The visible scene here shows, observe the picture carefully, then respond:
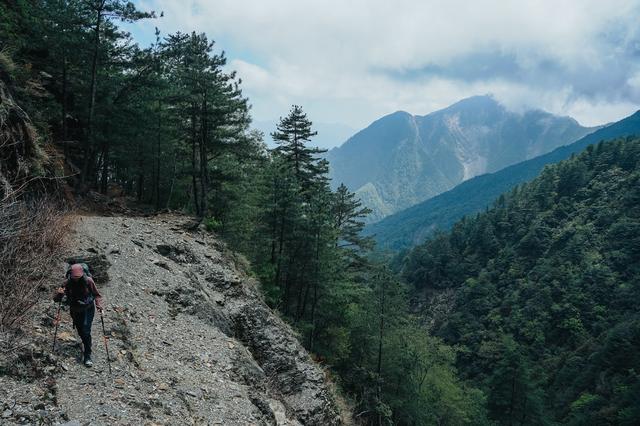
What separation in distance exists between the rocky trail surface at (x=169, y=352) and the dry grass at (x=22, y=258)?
0.62 metres

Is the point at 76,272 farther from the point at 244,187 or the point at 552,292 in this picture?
the point at 552,292

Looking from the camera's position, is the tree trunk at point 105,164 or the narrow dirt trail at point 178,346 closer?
the narrow dirt trail at point 178,346

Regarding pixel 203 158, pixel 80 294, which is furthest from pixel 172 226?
pixel 80 294

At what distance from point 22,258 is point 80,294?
2.41 meters

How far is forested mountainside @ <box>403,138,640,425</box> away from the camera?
54.7m

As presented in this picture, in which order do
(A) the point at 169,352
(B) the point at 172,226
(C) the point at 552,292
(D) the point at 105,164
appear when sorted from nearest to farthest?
1. (A) the point at 169,352
2. (B) the point at 172,226
3. (D) the point at 105,164
4. (C) the point at 552,292

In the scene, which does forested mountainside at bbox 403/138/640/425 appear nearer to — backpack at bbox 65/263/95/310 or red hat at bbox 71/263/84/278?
backpack at bbox 65/263/95/310

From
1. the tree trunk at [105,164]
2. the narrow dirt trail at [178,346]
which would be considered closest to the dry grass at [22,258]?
the narrow dirt trail at [178,346]

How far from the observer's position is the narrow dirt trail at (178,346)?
25.2ft

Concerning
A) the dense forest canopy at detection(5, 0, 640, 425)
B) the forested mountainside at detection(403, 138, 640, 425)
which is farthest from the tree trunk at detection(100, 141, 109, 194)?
the forested mountainside at detection(403, 138, 640, 425)

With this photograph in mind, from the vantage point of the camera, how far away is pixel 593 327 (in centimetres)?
7612

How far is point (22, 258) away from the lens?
29.6 ft

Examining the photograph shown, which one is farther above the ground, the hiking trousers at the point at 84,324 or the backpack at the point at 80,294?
the backpack at the point at 80,294

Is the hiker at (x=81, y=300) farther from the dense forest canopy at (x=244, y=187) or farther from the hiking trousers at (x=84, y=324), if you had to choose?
the dense forest canopy at (x=244, y=187)
